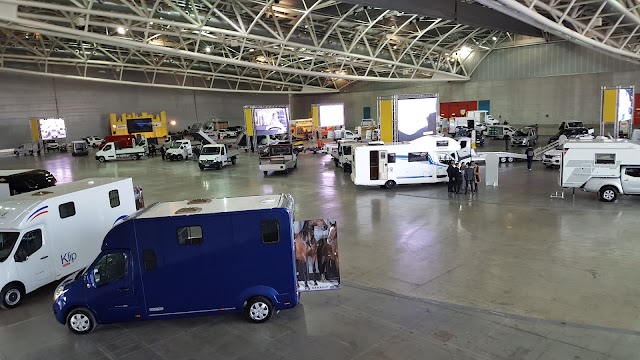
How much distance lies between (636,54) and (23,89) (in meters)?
60.5

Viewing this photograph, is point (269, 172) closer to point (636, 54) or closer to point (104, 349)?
point (104, 349)

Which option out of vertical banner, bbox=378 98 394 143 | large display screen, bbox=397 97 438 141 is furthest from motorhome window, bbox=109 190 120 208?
large display screen, bbox=397 97 438 141

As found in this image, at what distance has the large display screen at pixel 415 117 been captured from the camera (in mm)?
26359

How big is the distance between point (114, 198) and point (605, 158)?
16.5m

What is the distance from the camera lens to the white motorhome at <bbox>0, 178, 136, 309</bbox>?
8.80 m

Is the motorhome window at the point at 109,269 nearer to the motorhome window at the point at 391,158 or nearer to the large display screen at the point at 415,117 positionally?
the motorhome window at the point at 391,158

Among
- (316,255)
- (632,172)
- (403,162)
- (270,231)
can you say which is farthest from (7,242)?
(632,172)

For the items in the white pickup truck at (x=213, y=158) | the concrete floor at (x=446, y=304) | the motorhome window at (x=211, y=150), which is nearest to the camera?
the concrete floor at (x=446, y=304)

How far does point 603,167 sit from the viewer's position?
1585 cm

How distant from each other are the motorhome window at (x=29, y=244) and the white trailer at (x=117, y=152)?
101 feet

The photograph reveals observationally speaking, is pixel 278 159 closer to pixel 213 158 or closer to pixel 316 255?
pixel 213 158

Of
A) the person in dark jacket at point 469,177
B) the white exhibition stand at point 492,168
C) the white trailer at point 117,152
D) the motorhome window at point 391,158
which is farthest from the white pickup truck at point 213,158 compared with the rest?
the white exhibition stand at point 492,168

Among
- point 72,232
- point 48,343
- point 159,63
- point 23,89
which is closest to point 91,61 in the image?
point 159,63

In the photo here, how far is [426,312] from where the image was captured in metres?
7.79
